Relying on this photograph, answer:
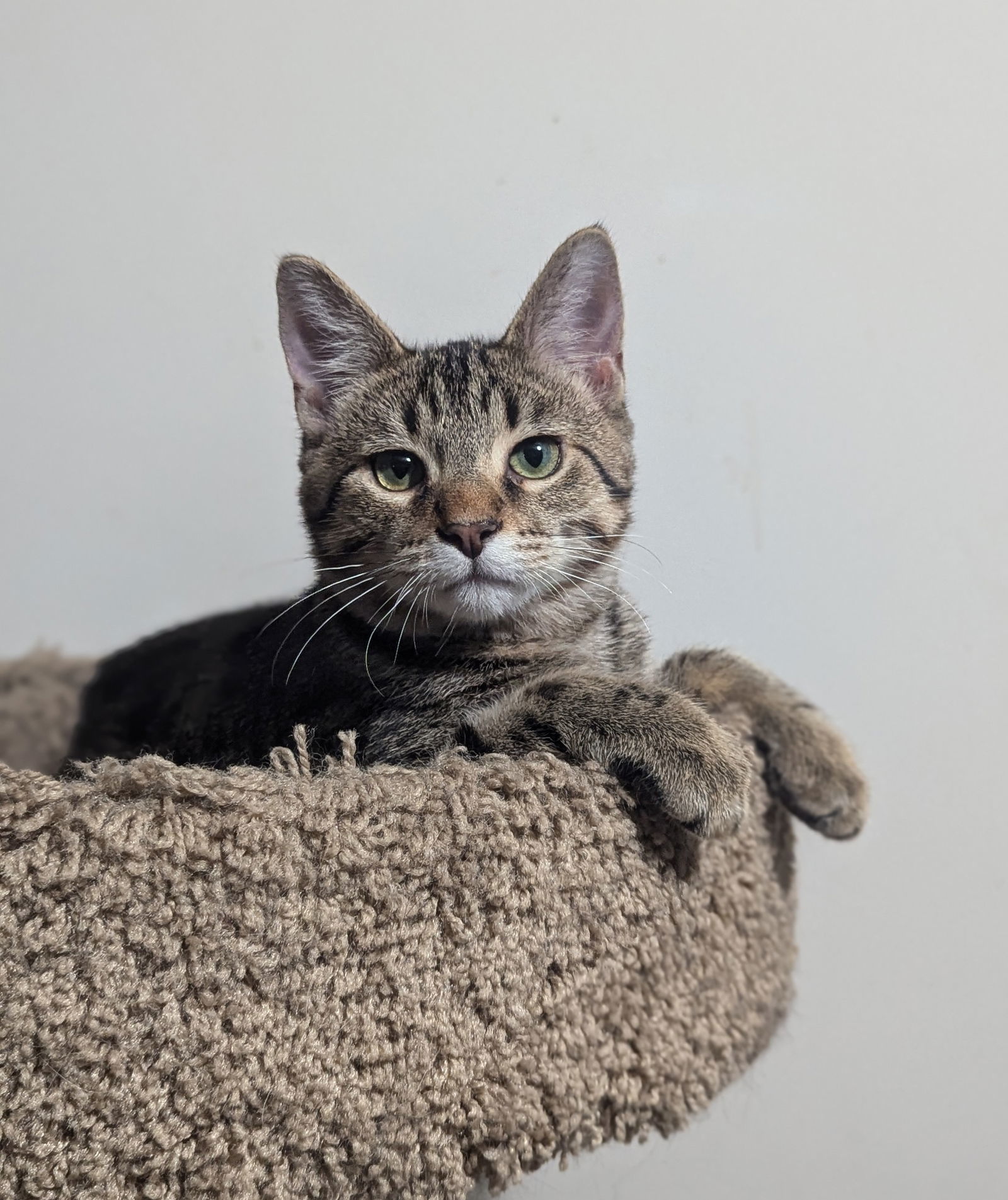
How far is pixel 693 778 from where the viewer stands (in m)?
0.67

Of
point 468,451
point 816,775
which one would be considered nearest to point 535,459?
point 468,451

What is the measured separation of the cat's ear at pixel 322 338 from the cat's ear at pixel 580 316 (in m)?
0.13

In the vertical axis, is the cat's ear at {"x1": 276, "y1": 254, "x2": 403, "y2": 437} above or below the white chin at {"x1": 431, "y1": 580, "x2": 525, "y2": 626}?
above

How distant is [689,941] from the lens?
0.74 m

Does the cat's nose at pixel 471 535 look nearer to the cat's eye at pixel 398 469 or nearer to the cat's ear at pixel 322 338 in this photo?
the cat's eye at pixel 398 469

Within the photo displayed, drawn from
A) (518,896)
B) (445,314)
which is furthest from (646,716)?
(445,314)

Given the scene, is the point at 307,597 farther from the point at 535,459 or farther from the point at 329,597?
the point at 535,459

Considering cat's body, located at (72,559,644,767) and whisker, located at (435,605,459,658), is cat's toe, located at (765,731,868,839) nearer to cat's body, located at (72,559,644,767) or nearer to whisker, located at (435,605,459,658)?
cat's body, located at (72,559,644,767)

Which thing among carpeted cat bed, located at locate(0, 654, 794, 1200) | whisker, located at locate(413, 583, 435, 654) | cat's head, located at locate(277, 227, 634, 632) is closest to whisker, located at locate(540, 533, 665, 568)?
cat's head, located at locate(277, 227, 634, 632)

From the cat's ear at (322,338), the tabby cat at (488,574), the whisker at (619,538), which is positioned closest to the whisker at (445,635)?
the tabby cat at (488,574)

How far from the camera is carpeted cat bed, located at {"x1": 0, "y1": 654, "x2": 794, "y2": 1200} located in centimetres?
53

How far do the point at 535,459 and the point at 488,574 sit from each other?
133mm

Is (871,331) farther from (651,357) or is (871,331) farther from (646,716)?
(646,716)

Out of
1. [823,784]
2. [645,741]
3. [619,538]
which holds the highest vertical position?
[619,538]
